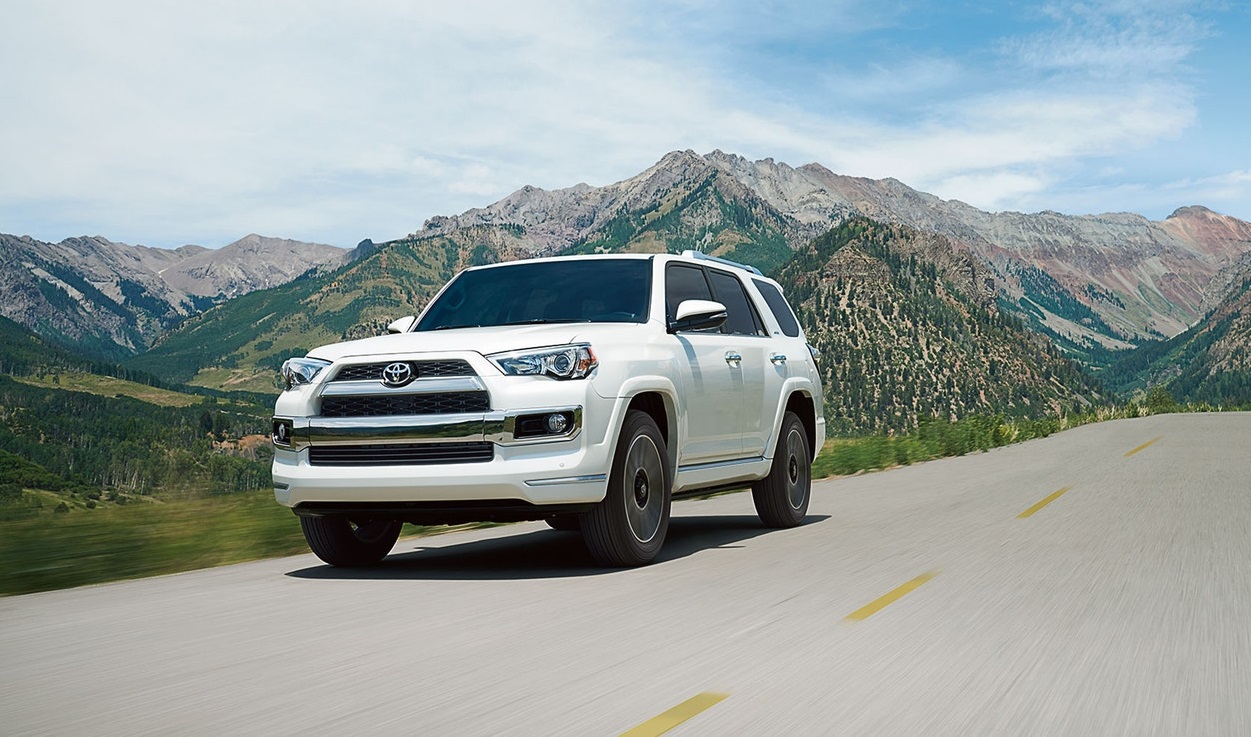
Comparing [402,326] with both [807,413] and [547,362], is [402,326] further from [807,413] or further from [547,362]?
[807,413]

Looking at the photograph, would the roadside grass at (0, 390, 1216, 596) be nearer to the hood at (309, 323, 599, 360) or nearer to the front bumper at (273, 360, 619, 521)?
the front bumper at (273, 360, 619, 521)

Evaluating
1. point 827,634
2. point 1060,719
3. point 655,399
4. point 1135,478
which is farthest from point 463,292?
point 1135,478

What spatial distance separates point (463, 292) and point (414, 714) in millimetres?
5848

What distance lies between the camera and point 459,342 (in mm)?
7684

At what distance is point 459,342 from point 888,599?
10.2 ft

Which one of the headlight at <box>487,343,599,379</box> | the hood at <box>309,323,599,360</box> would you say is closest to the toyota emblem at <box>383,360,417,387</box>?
the hood at <box>309,323,599,360</box>

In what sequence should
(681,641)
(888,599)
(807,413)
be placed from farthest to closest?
(807,413) < (888,599) < (681,641)

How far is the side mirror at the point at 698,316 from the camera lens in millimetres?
8562

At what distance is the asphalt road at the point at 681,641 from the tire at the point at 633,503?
20cm

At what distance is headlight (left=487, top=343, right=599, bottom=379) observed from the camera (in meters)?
7.50

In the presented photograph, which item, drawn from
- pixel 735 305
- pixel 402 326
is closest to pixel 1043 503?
pixel 735 305

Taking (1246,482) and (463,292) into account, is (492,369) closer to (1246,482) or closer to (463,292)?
(463,292)

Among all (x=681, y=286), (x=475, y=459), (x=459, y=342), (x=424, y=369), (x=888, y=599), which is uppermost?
(x=681, y=286)

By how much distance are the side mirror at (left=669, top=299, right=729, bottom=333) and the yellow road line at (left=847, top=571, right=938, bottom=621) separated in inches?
93.3
